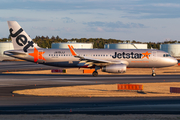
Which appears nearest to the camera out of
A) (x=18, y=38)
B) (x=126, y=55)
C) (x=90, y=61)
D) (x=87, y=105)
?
(x=87, y=105)

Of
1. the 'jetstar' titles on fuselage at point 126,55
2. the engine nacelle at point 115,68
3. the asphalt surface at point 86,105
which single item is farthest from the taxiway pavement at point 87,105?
the 'jetstar' titles on fuselage at point 126,55

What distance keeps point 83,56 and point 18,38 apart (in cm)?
1279

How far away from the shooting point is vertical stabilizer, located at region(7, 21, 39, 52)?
49.5 m

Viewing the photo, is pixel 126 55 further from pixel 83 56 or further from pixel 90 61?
pixel 83 56

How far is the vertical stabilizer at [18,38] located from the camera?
49531 mm

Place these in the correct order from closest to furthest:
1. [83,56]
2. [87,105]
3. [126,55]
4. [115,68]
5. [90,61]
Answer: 1. [87,105]
2. [115,68]
3. [90,61]
4. [83,56]
5. [126,55]

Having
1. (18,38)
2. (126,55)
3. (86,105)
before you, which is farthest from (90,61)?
(86,105)

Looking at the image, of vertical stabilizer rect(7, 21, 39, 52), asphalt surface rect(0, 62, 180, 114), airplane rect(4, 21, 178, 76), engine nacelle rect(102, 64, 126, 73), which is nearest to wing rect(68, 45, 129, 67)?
airplane rect(4, 21, 178, 76)

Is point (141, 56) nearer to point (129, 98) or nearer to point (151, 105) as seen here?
point (129, 98)

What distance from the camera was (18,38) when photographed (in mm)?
49844

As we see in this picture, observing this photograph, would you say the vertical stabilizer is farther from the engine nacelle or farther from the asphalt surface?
the asphalt surface
